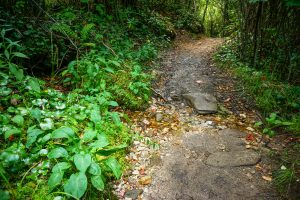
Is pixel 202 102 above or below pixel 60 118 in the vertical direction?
below

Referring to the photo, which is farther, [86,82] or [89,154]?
[86,82]

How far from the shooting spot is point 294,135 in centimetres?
330

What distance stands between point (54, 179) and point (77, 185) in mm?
223

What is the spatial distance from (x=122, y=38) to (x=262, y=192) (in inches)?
211

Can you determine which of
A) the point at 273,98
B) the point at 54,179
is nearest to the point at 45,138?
the point at 54,179

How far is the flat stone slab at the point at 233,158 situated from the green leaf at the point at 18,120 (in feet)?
7.10

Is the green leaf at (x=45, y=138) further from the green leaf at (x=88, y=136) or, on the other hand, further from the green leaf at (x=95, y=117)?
the green leaf at (x=95, y=117)

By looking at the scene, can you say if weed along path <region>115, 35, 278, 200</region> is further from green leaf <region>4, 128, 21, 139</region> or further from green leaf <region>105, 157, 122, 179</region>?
green leaf <region>4, 128, 21, 139</region>

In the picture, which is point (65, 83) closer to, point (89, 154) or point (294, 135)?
point (89, 154)

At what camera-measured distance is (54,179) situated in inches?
80.0

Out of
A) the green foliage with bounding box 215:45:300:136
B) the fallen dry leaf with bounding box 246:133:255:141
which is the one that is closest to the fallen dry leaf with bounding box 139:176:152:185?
the fallen dry leaf with bounding box 246:133:255:141

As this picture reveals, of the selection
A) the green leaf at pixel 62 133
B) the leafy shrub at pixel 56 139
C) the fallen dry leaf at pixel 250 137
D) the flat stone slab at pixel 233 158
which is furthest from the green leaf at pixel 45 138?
the fallen dry leaf at pixel 250 137

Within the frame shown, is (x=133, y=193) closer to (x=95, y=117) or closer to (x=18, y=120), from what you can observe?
(x=95, y=117)

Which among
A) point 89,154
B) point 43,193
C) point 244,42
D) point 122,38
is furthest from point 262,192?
point 122,38
